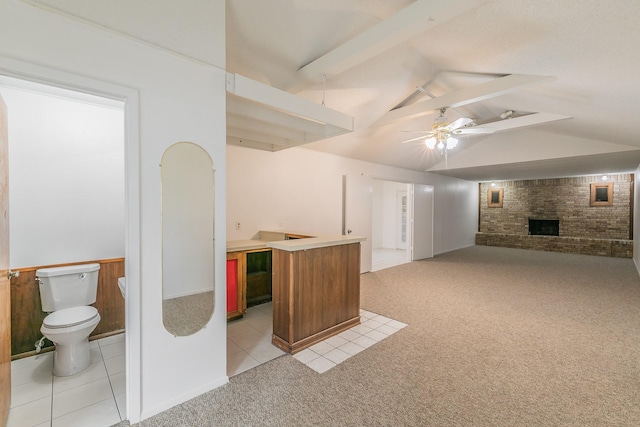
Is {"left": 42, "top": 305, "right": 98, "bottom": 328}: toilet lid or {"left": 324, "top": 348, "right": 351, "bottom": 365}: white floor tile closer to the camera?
{"left": 42, "top": 305, "right": 98, "bottom": 328}: toilet lid

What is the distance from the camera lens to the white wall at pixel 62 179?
2.41 metres

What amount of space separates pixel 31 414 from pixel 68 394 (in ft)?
0.66

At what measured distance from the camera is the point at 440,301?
4.00m

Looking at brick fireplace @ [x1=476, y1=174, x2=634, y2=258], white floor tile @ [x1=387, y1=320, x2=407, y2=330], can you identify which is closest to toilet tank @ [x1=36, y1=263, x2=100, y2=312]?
white floor tile @ [x1=387, y1=320, x2=407, y2=330]

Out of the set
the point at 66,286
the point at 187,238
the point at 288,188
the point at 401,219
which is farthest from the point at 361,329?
the point at 401,219

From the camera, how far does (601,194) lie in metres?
8.14

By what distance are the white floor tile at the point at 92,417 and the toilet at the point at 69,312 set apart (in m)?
0.57

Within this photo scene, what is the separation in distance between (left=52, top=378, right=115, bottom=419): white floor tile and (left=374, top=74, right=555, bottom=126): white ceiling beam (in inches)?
181

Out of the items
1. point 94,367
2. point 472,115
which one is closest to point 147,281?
point 94,367

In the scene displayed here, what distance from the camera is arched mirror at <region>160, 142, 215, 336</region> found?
72.3 inches

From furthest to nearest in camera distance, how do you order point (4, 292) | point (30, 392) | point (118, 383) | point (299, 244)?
point (299, 244), point (118, 383), point (30, 392), point (4, 292)

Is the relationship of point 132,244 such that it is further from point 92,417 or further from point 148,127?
point 92,417

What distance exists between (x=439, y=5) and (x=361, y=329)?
10.1 ft

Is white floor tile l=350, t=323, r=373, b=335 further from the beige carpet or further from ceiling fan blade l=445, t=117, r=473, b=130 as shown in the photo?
ceiling fan blade l=445, t=117, r=473, b=130
